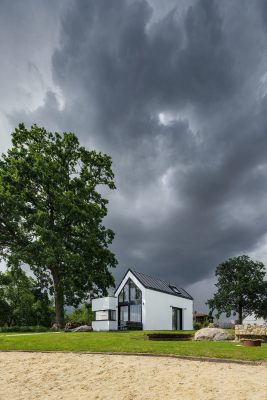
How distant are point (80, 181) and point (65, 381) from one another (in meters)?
29.9

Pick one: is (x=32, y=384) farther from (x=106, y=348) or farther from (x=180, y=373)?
(x=106, y=348)

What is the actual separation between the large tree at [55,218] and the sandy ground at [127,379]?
2156 cm

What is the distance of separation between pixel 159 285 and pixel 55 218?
15.0 metres

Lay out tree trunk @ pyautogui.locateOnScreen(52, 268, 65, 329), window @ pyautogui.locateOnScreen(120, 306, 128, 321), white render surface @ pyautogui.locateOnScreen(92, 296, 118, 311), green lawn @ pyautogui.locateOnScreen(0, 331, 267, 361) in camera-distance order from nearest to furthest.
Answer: green lawn @ pyautogui.locateOnScreen(0, 331, 267, 361) → white render surface @ pyautogui.locateOnScreen(92, 296, 118, 311) → tree trunk @ pyautogui.locateOnScreen(52, 268, 65, 329) → window @ pyautogui.locateOnScreen(120, 306, 128, 321)

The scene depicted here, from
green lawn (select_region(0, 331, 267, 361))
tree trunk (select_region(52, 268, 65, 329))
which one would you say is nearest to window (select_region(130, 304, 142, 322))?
tree trunk (select_region(52, 268, 65, 329))

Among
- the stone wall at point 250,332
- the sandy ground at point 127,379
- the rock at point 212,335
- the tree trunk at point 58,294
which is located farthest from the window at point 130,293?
the sandy ground at point 127,379

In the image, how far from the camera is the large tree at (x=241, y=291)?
2160 inches

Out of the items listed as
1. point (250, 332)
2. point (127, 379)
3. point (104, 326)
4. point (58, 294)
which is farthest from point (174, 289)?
point (127, 379)

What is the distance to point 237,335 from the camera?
26.8 metres

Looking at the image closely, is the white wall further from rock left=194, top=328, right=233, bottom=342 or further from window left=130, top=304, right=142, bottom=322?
rock left=194, top=328, right=233, bottom=342

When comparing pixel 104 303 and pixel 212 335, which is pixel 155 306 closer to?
pixel 104 303

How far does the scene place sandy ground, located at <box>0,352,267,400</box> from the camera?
1102 cm

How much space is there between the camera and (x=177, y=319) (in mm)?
48844

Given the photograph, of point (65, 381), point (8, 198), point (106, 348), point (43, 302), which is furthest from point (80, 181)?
point (65, 381)
